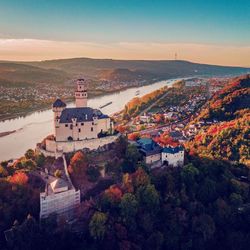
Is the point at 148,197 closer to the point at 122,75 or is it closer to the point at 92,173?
the point at 92,173

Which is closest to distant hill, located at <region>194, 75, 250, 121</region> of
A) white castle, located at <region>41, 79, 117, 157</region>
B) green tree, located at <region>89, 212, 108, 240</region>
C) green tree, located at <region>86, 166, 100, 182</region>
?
white castle, located at <region>41, 79, 117, 157</region>

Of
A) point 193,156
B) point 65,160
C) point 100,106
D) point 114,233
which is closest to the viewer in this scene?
point 114,233

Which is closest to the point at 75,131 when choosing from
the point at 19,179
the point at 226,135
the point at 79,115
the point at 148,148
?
the point at 79,115

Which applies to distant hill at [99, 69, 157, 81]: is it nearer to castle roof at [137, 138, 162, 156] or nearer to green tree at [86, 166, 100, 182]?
castle roof at [137, 138, 162, 156]

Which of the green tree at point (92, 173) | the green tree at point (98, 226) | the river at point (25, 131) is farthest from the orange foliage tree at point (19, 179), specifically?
the river at point (25, 131)

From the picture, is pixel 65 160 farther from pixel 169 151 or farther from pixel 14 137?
pixel 14 137

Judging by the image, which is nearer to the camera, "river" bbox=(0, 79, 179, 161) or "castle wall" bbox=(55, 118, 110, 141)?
"castle wall" bbox=(55, 118, 110, 141)

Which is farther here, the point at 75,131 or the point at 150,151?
the point at 75,131

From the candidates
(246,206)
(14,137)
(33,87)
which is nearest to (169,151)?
(246,206)
